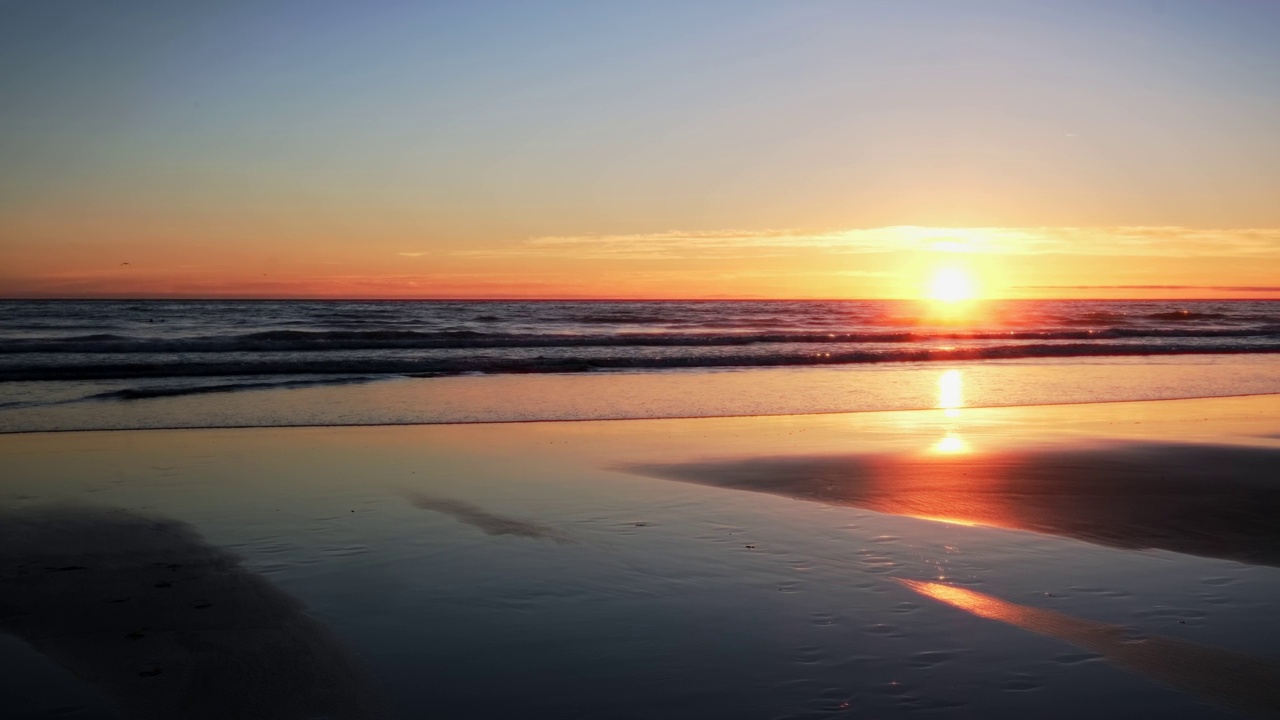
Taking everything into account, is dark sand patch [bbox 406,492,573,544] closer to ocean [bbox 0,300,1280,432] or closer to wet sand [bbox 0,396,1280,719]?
wet sand [bbox 0,396,1280,719]

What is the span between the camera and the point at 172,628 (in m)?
4.90

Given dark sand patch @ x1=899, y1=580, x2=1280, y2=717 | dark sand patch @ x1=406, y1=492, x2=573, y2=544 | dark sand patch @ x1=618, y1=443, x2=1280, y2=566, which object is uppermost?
dark sand patch @ x1=618, y1=443, x2=1280, y2=566

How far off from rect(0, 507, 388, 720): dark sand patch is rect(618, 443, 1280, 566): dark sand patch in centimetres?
467

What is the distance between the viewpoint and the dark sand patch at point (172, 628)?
13.4 ft

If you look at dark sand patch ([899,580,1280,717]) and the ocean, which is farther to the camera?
the ocean

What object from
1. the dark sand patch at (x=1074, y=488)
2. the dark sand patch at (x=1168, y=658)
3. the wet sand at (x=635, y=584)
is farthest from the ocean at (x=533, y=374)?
the dark sand patch at (x=1168, y=658)

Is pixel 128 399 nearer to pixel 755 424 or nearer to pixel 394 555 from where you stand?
pixel 755 424

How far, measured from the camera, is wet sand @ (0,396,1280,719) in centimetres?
409

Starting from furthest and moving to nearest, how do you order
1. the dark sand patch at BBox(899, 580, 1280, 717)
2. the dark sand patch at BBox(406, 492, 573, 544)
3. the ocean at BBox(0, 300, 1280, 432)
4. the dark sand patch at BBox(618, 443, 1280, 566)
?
the ocean at BBox(0, 300, 1280, 432)
the dark sand patch at BBox(618, 443, 1280, 566)
the dark sand patch at BBox(406, 492, 573, 544)
the dark sand patch at BBox(899, 580, 1280, 717)

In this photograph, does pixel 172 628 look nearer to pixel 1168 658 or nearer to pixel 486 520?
pixel 486 520

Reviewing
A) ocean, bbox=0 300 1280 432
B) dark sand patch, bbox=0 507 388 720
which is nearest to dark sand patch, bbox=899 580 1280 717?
dark sand patch, bbox=0 507 388 720

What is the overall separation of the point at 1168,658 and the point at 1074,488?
15.4 feet

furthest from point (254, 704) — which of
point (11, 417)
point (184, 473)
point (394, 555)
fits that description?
point (11, 417)

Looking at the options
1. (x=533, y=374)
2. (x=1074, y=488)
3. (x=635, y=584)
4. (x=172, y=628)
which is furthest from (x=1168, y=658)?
(x=533, y=374)
